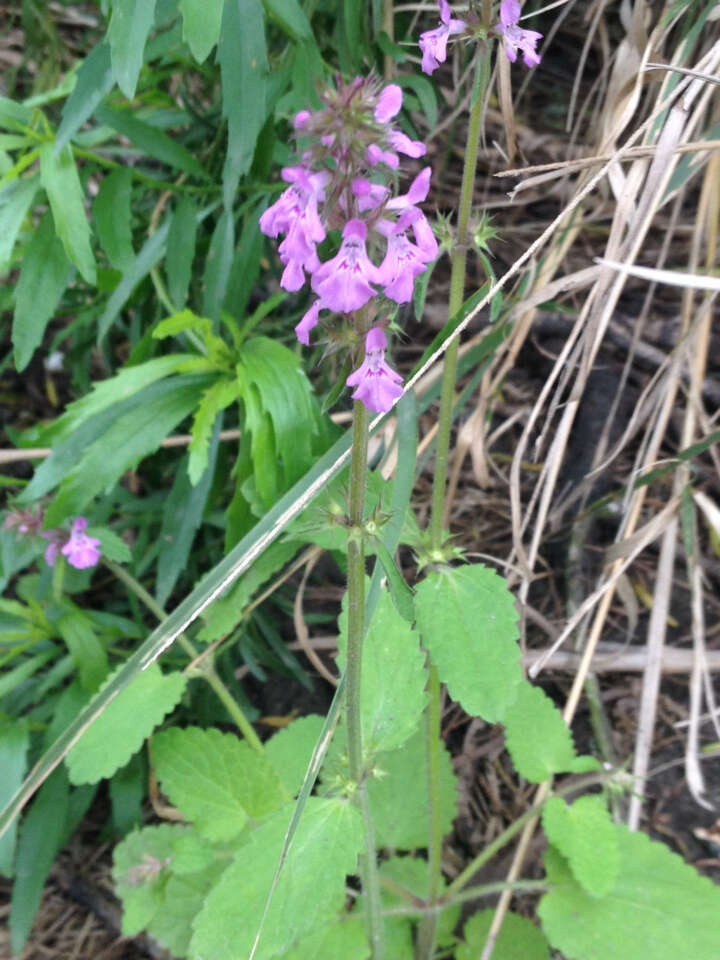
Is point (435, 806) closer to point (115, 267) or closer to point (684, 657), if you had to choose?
point (684, 657)

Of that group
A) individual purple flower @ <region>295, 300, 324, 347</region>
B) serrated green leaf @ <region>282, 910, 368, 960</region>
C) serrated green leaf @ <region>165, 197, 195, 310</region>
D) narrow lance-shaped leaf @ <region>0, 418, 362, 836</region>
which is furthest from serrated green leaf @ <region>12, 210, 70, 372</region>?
serrated green leaf @ <region>282, 910, 368, 960</region>

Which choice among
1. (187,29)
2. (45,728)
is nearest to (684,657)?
(45,728)

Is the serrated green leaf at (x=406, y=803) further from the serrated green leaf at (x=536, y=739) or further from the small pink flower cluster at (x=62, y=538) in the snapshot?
the small pink flower cluster at (x=62, y=538)

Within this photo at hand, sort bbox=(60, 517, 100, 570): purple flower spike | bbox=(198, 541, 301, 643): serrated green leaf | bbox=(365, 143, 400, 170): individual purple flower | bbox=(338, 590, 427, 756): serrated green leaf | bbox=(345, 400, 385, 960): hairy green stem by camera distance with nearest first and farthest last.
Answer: bbox=(365, 143, 400, 170): individual purple flower, bbox=(345, 400, 385, 960): hairy green stem, bbox=(338, 590, 427, 756): serrated green leaf, bbox=(198, 541, 301, 643): serrated green leaf, bbox=(60, 517, 100, 570): purple flower spike

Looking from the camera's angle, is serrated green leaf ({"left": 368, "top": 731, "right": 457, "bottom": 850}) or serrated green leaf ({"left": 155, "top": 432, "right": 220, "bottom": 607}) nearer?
serrated green leaf ({"left": 368, "top": 731, "right": 457, "bottom": 850})

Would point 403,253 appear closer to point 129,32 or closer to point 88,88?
point 129,32

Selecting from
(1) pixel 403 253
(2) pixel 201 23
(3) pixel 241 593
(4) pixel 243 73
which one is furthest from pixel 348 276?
(3) pixel 241 593

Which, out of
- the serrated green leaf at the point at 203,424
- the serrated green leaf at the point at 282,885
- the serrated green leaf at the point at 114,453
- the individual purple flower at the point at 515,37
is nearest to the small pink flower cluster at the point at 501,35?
the individual purple flower at the point at 515,37

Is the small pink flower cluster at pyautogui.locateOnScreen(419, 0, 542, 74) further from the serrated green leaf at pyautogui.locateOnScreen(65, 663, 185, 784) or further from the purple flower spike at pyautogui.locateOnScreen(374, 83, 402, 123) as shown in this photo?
the serrated green leaf at pyautogui.locateOnScreen(65, 663, 185, 784)
